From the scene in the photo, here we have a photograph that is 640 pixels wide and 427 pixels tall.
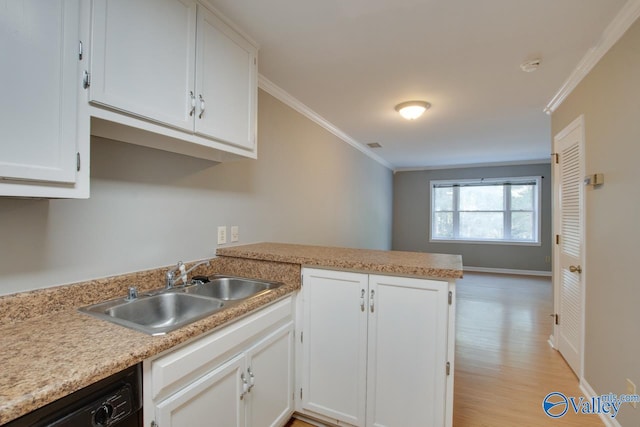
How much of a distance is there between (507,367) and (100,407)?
299cm

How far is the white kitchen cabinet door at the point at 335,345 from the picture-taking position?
167 centimetres

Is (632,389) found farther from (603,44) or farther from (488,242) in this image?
(488,242)

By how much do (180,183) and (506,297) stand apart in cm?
506

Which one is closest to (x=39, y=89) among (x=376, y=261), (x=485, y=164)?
(x=376, y=261)

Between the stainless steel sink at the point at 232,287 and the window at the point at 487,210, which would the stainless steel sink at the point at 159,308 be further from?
the window at the point at 487,210

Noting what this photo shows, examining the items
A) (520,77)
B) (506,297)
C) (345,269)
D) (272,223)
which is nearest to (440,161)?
(506,297)

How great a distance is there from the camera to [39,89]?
0.95 metres

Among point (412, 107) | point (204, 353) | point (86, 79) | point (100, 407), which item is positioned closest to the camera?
point (100, 407)

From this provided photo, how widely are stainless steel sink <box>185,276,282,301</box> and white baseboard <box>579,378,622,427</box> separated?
2.21m

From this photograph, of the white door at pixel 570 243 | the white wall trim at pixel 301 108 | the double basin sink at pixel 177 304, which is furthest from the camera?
the white wall trim at pixel 301 108

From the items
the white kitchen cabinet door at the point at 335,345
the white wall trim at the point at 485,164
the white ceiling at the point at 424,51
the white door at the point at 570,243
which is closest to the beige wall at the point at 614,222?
the white door at the point at 570,243

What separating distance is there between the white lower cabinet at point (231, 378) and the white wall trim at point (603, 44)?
2490 millimetres

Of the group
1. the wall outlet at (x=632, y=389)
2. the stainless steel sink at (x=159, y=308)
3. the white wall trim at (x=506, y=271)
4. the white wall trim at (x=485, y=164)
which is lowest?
the white wall trim at (x=506, y=271)

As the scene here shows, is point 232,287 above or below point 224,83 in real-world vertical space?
below
